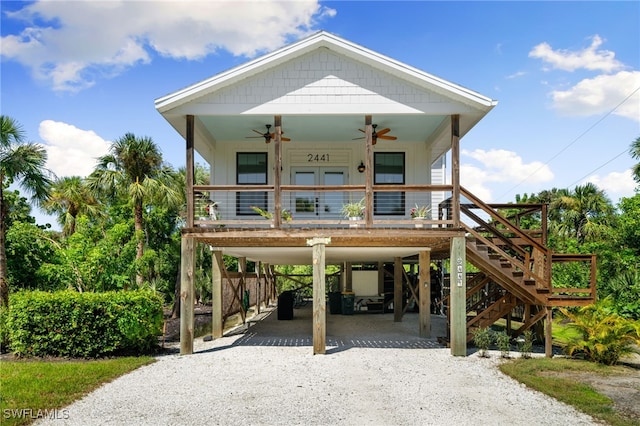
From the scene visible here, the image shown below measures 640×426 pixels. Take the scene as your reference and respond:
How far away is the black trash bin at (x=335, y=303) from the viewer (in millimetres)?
23859

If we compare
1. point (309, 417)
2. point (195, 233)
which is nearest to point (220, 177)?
point (195, 233)

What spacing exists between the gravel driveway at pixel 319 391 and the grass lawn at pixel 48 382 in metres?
0.33

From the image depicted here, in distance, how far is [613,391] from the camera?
936 cm

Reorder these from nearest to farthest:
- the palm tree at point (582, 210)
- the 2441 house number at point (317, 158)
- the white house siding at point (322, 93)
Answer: the white house siding at point (322, 93), the 2441 house number at point (317, 158), the palm tree at point (582, 210)

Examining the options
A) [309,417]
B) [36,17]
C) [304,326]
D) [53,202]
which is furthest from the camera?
[53,202]

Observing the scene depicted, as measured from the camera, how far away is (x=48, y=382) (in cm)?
980

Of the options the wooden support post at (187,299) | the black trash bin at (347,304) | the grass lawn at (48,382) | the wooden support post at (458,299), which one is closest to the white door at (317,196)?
the wooden support post at (187,299)

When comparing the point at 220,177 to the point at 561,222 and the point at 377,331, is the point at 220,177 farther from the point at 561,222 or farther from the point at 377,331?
the point at 561,222

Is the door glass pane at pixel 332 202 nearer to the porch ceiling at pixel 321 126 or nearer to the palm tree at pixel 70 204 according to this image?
the porch ceiling at pixel 321 126

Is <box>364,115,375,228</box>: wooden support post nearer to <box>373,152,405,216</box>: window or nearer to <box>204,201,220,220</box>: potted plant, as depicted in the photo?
<box>373,152,405,216</box>: window

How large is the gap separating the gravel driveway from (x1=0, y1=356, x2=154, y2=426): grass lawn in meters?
0.33

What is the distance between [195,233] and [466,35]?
33.0ft

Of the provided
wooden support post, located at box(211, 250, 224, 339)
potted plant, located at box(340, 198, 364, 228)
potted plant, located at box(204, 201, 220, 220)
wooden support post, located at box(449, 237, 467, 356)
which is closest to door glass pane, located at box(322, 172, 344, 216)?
potted plant, located at box(340, 198, 364, 228)

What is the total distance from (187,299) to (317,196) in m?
5.34
